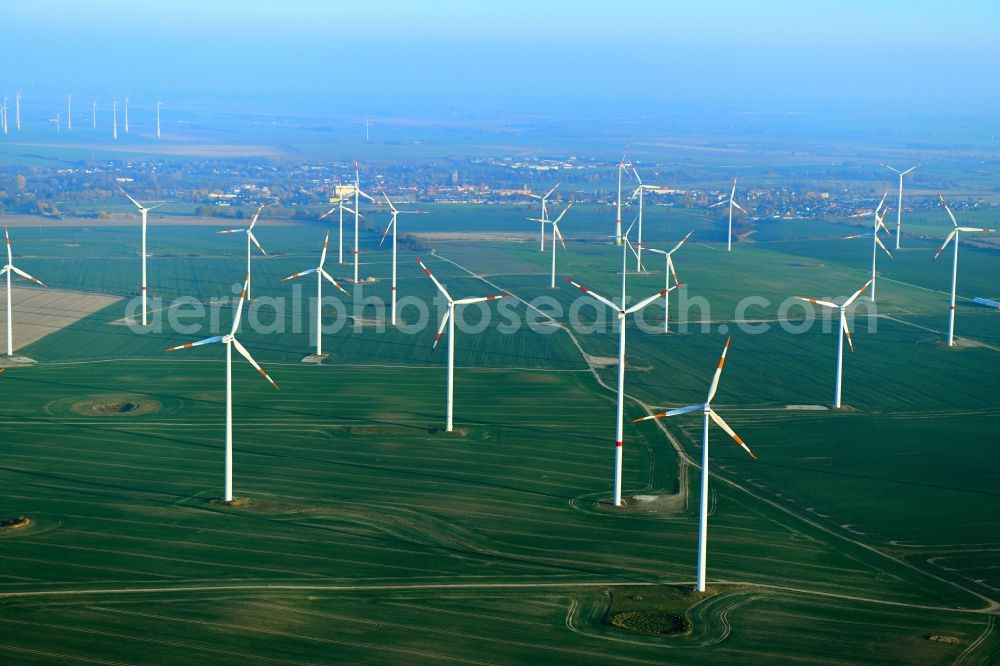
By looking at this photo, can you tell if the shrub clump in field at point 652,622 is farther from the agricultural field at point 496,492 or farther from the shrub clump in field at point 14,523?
the shrub clump in field at point 14,523

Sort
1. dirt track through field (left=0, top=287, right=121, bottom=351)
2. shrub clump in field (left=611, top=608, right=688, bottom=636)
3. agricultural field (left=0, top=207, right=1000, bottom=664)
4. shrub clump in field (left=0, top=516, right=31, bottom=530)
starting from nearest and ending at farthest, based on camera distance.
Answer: agricultural field (left=0, top=207, right=1000, bottom=664), shrub clump in field (left=611, top=608, right=688, bottom=636), shrub clump in field (left=0, top=516, right=31, bottom=530), dirt track through field (left=0, top=287, right=121, bottom=351)

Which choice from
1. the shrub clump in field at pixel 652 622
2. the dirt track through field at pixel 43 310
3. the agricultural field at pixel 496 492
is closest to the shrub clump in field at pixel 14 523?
the agricultural field at pixel 496 492

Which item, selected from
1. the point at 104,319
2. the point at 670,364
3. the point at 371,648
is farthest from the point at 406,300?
the point at 371,648

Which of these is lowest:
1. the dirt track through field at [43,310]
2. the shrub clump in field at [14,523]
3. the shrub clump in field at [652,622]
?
the shrub clump in field at [652,622]

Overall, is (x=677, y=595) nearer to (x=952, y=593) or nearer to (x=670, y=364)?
(x=952, y=593)

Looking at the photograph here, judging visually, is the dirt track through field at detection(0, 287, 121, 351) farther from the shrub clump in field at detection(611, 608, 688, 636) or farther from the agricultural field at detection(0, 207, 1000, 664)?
the shrub clump in field at detection(611, 608, 688, 636)

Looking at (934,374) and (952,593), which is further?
(934,374)

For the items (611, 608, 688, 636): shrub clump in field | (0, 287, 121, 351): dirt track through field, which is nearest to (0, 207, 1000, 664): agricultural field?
(611, 608, 688, 636): shrub clump in field
